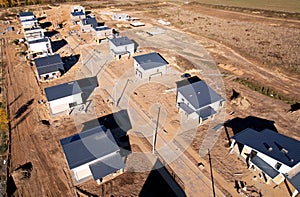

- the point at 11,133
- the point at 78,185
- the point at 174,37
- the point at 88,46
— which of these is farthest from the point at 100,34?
the point at 78,185

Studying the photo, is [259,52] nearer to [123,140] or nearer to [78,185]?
[123,140]

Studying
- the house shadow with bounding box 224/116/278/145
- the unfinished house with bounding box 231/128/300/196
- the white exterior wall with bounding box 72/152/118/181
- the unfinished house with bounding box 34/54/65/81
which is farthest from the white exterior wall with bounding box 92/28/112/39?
the unfinished house with bounding box 231/128/300/196

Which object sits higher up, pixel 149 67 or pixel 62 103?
pixel 149 67

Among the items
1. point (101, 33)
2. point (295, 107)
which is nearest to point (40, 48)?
point (101, 33)

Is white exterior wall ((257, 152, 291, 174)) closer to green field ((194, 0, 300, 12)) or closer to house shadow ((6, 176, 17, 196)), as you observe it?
house shadow ((6, 176, 17, 196))

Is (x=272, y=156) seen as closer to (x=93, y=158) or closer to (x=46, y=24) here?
(x=93, y=158)

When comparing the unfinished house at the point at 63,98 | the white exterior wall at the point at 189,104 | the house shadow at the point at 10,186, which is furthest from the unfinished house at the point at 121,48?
the house shadow at the point at 10,186

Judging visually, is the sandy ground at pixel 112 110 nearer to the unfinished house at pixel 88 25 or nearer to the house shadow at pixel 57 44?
the house shadow at pixel 57 44

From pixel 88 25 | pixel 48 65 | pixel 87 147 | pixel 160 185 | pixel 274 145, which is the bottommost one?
pixel 160 185
